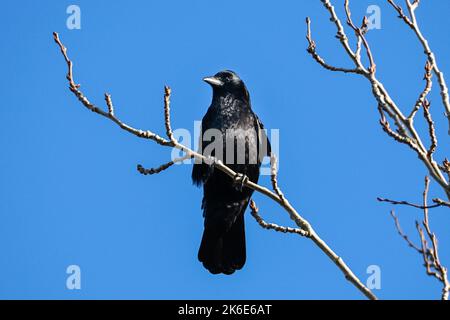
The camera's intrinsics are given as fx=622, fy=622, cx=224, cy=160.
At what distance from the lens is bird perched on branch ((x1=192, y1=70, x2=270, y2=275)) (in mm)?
6547

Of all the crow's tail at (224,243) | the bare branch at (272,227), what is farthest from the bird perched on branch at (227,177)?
the bare branch at (272,227)

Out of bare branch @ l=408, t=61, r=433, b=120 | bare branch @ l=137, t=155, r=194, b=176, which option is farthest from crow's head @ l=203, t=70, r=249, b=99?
bare branch @ l=408, t=61, r=433, b=120

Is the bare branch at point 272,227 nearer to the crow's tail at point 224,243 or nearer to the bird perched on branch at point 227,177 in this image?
the bird perched on branch at point 227,177

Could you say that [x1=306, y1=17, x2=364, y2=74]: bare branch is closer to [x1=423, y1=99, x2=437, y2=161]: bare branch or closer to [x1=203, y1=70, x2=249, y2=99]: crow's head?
[x1=423, y1=99, x2=437, y2=161]: bare branch

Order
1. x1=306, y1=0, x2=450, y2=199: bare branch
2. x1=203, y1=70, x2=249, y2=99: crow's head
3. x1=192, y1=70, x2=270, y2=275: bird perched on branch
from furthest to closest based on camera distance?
x1=203, y1=70, x2=249, y2=99: crow's head → x1=192, y1=70, x2=270, y2=275: bird perched on branch → x1=306, y1=0, x2=450, y2=199: bare branch

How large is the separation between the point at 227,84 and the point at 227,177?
50.1 inches

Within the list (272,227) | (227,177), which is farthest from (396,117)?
(227,177)

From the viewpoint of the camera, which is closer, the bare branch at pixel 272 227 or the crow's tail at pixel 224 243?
the bare branch at pixel 272 227

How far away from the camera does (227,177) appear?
662 cm

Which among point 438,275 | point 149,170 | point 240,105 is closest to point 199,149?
point 240,105

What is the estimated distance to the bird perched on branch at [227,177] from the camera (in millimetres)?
6547

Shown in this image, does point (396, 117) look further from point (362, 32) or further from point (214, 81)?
point (214, 81)
